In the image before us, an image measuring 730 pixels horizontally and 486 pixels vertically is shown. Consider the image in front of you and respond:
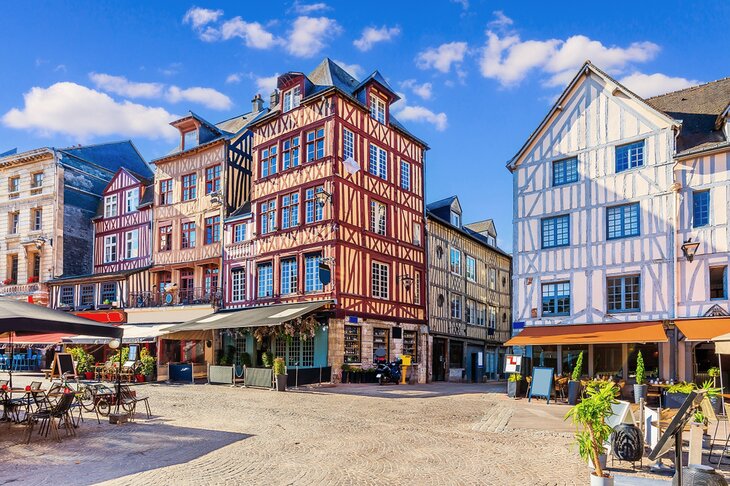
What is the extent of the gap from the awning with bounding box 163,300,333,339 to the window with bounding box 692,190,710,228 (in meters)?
11.7

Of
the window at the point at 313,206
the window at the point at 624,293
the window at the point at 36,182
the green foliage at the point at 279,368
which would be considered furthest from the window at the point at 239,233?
the window at the point at 624,293

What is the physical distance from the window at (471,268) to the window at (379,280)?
7.51 meters

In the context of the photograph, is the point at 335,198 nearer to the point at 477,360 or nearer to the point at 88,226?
the point at 477,360

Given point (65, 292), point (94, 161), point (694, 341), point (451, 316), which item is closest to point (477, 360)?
point (451, 316)

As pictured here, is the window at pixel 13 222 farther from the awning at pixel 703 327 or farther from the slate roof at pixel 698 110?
the awning at pixel 703 327

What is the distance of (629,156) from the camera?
1802 cm

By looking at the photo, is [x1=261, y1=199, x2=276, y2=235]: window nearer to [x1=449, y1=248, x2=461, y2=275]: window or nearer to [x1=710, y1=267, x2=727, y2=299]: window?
[x1=449, y1=248, x2=461, y2=275]: window

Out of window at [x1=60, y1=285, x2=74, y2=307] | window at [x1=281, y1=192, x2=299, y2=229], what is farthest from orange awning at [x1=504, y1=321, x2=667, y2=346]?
window at [x1=60, y1=285, x2=74, y2=307]

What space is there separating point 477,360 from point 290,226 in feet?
42.4

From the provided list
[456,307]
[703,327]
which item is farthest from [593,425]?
[456,307]

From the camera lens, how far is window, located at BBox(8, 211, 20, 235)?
3316cm

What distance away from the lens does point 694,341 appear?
52.1 ft

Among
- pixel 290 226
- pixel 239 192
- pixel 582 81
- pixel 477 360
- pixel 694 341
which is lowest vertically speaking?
pixel 477 360

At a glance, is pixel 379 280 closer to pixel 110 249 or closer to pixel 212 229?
pixel 212 229
